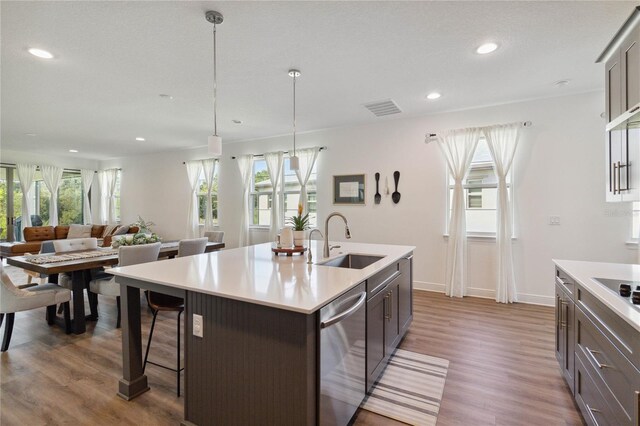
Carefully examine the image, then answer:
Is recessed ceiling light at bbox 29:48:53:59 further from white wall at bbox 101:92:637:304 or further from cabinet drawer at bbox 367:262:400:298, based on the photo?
white wall at bbox 101:92:637:304

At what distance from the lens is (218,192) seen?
692 cm

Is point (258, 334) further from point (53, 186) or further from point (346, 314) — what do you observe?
point (53, 186)

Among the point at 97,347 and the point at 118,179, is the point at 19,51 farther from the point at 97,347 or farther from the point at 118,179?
the point at 118,179

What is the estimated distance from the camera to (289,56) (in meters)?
2.85

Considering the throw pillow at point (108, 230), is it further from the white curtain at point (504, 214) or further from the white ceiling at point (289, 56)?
the white curtain at point (504, 214)

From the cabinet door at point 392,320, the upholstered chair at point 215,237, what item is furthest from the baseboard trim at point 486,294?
the upholstered chair at point 215,237

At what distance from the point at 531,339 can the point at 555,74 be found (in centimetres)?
282

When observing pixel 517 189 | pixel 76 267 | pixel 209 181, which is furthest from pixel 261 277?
pixel 209 181

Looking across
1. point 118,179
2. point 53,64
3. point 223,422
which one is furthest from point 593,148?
point 118,179

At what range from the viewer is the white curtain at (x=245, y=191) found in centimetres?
640

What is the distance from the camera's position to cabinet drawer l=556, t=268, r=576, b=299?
195 cm

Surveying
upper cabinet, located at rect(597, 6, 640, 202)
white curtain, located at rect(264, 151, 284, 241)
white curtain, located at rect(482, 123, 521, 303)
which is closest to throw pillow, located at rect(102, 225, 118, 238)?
A: white curtain, located at rect(264, 151, 284, 241)

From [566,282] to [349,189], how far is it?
11.8 feet

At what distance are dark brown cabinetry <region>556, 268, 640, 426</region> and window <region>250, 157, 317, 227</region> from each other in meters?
4.11
